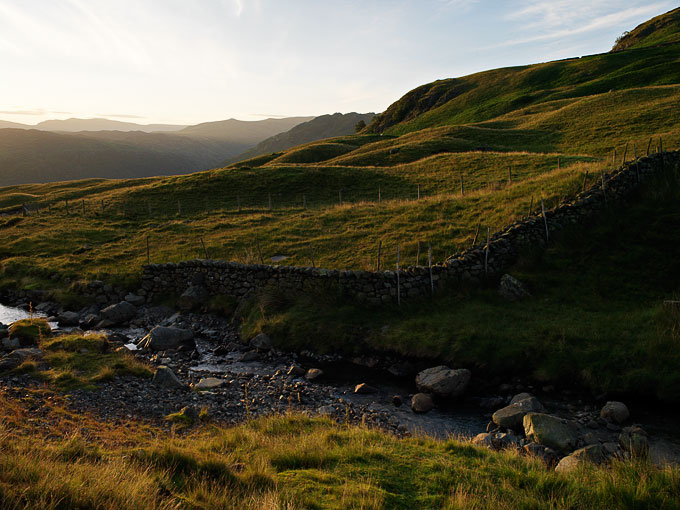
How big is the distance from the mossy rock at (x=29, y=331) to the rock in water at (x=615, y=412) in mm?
19286

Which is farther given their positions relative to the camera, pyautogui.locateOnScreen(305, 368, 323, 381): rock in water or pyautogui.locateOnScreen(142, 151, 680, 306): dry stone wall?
pyautogui.locateOnScreen(142, 151, 680, 306): dry stone wall

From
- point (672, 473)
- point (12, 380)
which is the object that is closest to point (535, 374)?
point (672, 473)

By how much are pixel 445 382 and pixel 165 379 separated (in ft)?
29.4

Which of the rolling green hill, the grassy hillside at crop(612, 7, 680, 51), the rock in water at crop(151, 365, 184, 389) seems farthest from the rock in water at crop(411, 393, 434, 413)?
the grassy hillside at crop(612, 7, 680, 51)

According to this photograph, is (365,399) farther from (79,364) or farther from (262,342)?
(79,364)

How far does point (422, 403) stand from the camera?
1177 cm

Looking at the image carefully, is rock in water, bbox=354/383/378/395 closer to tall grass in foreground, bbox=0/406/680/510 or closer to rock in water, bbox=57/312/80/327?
tall grass in foreground, bbox=0/406/680/510

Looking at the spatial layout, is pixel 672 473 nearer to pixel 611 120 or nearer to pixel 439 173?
pixel 439 173

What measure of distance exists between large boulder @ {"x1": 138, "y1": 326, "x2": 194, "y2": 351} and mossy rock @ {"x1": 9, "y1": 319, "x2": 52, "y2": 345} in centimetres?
371

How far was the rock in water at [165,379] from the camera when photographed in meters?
12.6

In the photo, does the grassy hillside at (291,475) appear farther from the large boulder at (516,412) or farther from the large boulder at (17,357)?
the large boulder at (17,357)

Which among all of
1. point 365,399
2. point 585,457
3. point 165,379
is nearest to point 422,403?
point 365,399

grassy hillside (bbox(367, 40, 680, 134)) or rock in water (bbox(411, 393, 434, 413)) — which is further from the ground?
grassy hillside (bbox(367, 40, 680, 134))

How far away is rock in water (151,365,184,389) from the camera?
41.2 feet
